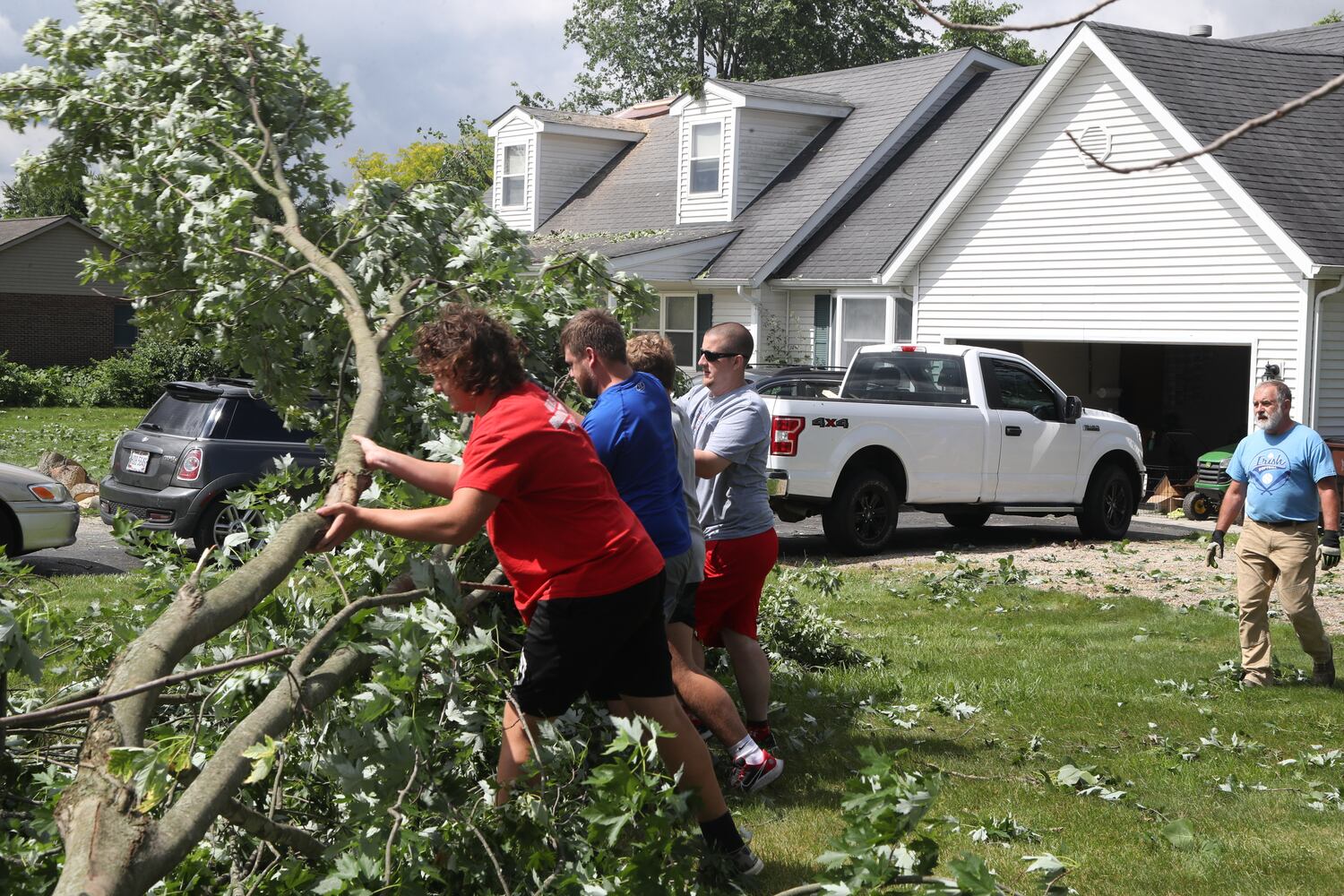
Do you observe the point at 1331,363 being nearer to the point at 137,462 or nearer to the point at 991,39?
the point at 137,462

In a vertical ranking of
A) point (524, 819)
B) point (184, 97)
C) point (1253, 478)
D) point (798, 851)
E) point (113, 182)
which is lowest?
point (798, 851)

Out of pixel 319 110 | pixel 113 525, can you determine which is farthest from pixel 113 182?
pixel 113 525

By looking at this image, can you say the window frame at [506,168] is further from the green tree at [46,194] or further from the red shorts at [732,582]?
the red shorts at [732,582]

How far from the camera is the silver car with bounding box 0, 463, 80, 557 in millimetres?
10633

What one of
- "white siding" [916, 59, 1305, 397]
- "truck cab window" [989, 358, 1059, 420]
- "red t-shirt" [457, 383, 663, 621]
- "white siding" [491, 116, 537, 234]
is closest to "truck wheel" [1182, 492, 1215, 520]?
"white siding" [916, 59, 1305, 397]

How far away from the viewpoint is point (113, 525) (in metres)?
5.82

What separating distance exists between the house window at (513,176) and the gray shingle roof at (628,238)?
8.86 feet

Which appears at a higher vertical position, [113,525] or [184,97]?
[184,97]

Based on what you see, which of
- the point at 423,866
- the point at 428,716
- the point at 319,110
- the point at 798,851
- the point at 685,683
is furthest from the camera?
the point at 319,110

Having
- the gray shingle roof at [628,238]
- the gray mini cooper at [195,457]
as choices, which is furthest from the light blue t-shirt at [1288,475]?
the gray shingle roof at [628,238]

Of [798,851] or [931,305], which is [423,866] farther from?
[931,305]

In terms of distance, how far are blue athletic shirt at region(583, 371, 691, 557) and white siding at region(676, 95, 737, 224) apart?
2170 cm

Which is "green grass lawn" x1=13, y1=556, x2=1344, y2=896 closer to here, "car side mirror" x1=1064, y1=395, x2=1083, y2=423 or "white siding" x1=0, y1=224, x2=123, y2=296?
"car side mirror" x1=1064, y1=395, x2=1083, y2=423

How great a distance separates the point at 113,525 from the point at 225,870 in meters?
2.16
